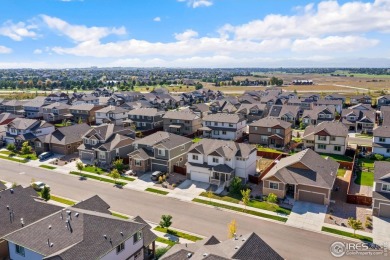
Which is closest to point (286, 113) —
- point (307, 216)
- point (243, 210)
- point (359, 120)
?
point (359, 120)

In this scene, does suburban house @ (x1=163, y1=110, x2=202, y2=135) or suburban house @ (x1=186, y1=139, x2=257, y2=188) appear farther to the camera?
suburban house @ (x1=163, y1=110, x2=202, y2=135)

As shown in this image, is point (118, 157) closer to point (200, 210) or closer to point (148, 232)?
point (200, 210)

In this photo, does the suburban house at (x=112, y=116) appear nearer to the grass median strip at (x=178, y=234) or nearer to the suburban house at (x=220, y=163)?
the suburban house at (x=220, y=163)

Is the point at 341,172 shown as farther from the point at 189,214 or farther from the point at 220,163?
the point at 189,214

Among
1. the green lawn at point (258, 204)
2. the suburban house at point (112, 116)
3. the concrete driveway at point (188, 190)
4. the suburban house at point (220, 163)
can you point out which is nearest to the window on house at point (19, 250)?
the concrete driveway at point (188, 190)

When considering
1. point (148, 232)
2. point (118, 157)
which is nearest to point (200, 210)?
point (148, 232)

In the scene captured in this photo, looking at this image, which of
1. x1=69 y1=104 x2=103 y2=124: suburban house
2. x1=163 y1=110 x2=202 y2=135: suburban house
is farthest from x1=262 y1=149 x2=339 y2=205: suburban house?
x1=69 y1=104 x2=103 y2=124: suburban house

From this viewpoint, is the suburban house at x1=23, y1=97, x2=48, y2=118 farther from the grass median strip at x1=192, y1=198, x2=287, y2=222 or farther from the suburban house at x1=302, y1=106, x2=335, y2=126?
the suburban house at x1=302, y1=106, x2=335, y2=126
